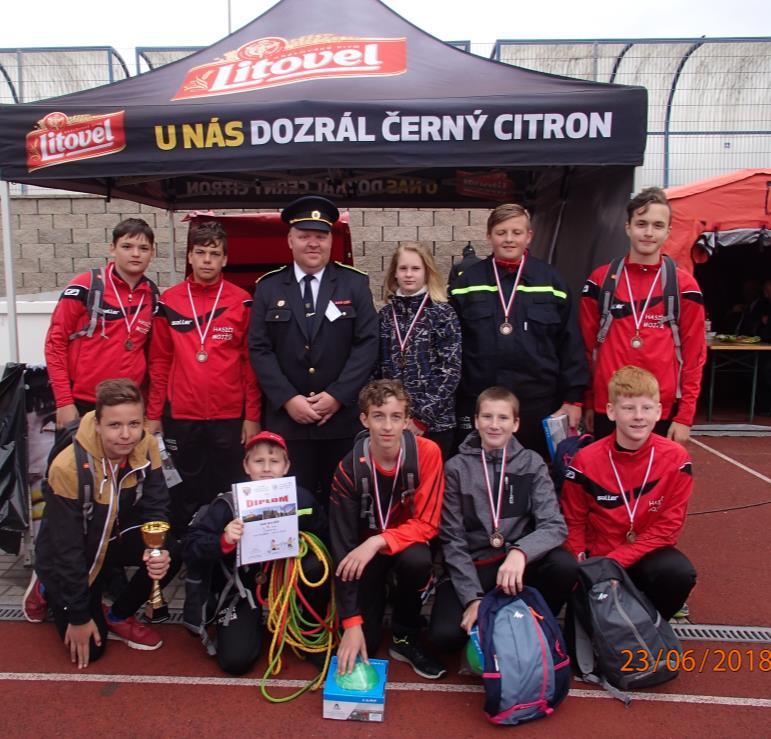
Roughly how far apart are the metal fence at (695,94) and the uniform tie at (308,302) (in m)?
7.70

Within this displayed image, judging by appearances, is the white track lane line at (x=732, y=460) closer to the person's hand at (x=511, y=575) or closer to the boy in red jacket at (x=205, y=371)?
the person's hand at (x=511, y=575)

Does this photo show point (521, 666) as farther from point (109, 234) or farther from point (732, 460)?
point (109, 234)

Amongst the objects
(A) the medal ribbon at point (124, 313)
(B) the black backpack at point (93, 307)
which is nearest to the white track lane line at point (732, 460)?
(A) the medal ribbon at point (124, 313)

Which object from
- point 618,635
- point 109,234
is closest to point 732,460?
point 618,635

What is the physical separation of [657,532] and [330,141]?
99.7 inches

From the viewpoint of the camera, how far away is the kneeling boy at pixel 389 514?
113 inches

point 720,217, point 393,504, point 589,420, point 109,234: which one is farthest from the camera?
point 109,234

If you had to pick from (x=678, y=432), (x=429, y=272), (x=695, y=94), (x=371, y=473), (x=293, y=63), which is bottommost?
(x=371, y=473)

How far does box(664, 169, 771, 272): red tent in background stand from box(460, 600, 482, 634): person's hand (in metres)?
5.86

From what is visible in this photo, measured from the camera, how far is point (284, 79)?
3680 mm

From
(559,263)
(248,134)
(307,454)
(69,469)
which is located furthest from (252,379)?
(559,263)

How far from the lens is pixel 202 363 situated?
11.7 ft

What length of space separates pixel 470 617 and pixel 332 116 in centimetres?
253

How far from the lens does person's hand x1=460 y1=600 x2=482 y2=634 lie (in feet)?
8.95
